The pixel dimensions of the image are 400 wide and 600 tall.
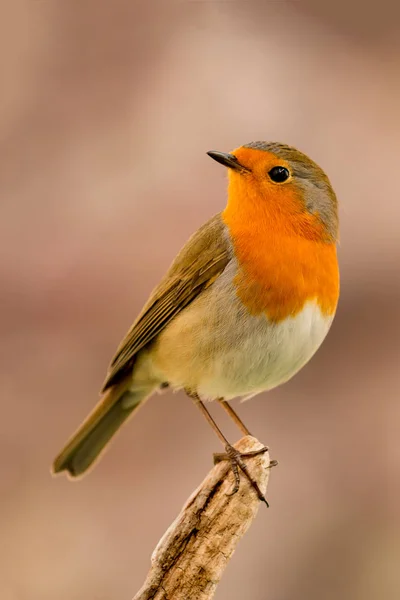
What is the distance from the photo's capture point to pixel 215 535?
7.55 feet

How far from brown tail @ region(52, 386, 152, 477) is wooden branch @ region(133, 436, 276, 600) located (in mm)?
847

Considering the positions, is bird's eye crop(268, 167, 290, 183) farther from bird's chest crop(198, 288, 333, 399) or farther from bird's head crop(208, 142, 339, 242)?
bird's chest crop(198, 288, 333, 399)

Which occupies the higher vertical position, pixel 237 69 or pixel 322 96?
pixel 237 69

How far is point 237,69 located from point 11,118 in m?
1.48

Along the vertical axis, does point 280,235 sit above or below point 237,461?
above

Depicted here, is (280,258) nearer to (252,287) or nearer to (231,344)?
(252,287)

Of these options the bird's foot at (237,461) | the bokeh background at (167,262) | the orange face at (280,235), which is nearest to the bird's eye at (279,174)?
the orange face at (280,235)

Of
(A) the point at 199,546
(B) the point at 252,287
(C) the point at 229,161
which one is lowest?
(A) the point at 199,546

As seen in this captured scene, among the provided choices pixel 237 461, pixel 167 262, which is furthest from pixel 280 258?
pixel 167 262

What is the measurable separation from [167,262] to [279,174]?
2351mm

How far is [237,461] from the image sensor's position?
8.27 ft

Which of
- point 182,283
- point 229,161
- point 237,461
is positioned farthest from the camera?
point 182,283

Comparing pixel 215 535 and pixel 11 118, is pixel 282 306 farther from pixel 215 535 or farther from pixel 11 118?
pixel 11 118

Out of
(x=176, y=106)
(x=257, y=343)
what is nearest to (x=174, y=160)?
(x=176, y=106)
